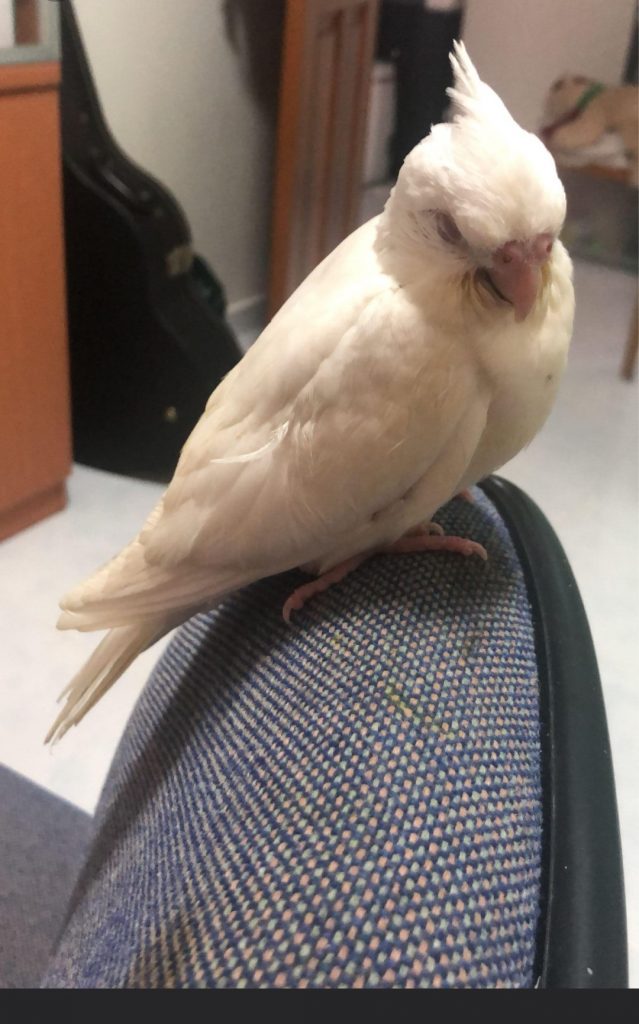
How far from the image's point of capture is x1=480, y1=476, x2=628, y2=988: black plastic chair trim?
1.12 feet

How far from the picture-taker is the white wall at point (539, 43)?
2436 mm

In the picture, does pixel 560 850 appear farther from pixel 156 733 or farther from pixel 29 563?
pixel 29 563

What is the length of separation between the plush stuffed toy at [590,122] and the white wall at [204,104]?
39.3 inches

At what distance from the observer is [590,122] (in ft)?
8.83

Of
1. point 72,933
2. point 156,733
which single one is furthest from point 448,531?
point 72,933

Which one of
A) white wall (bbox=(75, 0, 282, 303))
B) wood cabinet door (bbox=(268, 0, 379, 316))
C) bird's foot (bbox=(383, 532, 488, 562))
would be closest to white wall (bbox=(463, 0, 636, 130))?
wood cabinet door (bbox=(268, 0, 379, 316))

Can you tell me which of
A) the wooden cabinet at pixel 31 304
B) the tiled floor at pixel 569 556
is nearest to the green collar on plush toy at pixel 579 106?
the tiled floor at pixel 569 556

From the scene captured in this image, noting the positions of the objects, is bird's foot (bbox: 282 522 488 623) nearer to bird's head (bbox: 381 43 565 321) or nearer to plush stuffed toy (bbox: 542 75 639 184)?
bird's head (bbox: 381 43 565 321)

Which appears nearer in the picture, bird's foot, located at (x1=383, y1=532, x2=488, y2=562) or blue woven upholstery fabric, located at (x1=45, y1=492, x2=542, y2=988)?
blue woven upholstery fabric, located at (x1=45, y1=492, x2=542, y2=988)

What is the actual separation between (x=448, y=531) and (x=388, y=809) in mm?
294

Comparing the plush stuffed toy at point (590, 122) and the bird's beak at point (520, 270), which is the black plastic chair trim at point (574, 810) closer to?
the bird's beak at point (520, 270)

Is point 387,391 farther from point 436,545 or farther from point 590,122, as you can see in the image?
point 590,122

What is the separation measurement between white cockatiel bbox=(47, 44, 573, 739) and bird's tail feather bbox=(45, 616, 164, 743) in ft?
0.08

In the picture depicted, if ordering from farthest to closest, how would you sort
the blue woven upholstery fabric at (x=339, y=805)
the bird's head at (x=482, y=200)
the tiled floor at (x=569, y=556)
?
the tiled floor at (x=569, y=556) → the bird's head at (x=482, y=200) → the blue woven upholstery fabric at (x=339, y=805)
